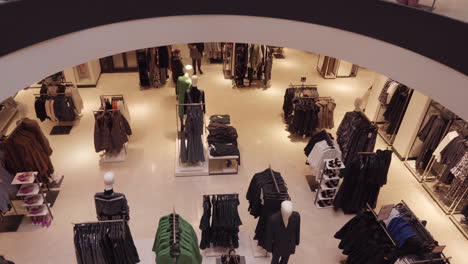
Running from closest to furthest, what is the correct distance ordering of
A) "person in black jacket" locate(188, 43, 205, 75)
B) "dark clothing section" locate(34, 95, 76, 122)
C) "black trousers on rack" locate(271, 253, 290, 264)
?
"black trousers on rack" locate(271, 253, 290, 264) < "dark clothing section" locate(34, 95, 76, 122) < "person in black jacket" locate(188, 43, 205, 75)

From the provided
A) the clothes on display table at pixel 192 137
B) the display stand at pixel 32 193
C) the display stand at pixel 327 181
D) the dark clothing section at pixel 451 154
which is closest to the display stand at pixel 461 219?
the dark clothing section at pixel 451 154

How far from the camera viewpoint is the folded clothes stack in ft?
26.6

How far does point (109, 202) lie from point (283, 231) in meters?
2.64

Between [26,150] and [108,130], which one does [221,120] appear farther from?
[26,150]

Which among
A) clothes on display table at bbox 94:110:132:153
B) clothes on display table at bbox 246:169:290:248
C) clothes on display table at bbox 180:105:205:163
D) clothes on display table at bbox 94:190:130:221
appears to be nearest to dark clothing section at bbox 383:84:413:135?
clothes on display table at bbox 246:169:290:248

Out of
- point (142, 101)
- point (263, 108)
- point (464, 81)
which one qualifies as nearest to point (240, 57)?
point (263, 108)

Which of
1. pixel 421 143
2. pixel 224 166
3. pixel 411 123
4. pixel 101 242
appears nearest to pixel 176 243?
pixel 101 242

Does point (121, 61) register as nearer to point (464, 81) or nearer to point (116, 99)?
point (116, 99)

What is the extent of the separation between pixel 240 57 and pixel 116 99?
4.50 m

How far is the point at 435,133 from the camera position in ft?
25.6

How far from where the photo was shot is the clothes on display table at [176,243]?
487cm

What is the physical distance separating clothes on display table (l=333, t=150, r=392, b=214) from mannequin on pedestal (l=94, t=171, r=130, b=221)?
4.13m

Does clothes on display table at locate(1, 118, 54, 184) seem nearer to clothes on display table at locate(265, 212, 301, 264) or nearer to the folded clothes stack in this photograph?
the folded clothes stack

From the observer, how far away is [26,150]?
7.06 m
